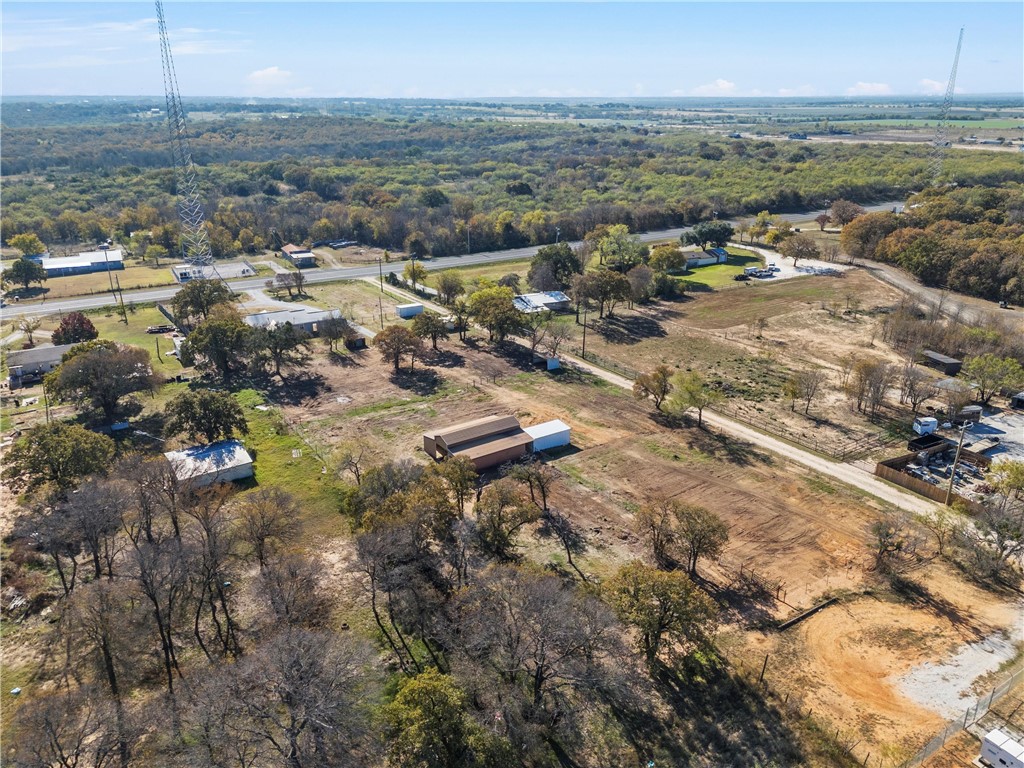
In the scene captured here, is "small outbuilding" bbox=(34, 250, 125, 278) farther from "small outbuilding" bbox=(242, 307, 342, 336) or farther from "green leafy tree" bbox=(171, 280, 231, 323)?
"small outbuilding" bbox=(242, 307, 342, 336)

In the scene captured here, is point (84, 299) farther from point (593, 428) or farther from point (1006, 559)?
point (1006, 559)

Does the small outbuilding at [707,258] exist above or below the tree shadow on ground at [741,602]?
above

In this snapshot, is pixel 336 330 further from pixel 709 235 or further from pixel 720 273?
pixel 709 235

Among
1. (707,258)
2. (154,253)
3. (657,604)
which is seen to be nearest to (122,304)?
(154,253)

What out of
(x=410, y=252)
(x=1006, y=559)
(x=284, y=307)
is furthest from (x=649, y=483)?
(x=410, y=252)

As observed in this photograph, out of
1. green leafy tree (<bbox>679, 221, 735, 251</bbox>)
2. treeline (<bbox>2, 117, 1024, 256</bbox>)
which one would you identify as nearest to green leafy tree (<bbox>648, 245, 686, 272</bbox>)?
green leafy tree (<bbox>679, 221, 735, 251</bbox>)

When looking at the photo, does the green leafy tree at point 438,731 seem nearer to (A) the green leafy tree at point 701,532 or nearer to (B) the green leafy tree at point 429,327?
(A) the green leafy tree at point 701,532

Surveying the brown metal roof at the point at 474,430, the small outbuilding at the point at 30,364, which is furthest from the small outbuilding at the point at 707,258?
the small outbuilding at the point at 30,364
